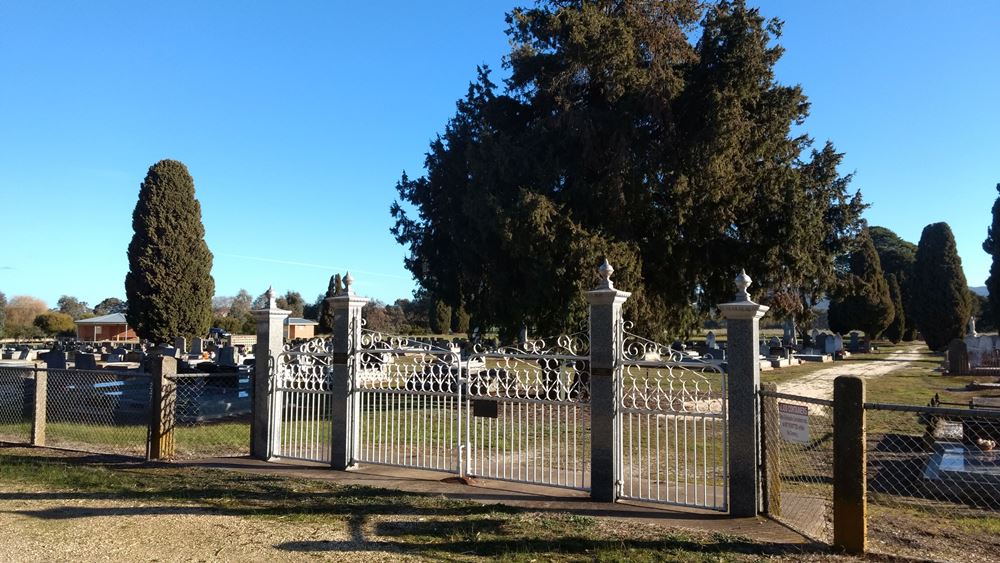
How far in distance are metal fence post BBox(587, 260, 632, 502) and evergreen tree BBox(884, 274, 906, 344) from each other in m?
50.9

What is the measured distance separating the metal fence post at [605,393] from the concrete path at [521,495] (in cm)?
26

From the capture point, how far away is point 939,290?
41.5 meters

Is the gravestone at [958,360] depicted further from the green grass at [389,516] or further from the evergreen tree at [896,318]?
Result: the green grass at [389,516]

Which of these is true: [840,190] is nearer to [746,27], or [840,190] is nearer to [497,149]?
[746,27]

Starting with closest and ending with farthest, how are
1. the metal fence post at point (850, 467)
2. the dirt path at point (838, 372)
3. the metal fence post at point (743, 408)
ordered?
the metal fence post at point (850, 467), the metal fence post at point (743, 408), the dirt path at point (838, 372)

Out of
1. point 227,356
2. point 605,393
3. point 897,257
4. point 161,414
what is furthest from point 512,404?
point 897,257

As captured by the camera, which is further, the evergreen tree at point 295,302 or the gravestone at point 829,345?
the evergreen tree at point 295,302

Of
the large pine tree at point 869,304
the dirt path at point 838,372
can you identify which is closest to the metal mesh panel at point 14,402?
the dirt path at point 838,372

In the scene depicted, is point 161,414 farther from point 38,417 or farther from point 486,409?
point 486,409

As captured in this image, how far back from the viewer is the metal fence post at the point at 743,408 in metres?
6.81

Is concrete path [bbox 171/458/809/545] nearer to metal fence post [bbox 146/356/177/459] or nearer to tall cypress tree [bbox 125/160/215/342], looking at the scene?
metal fence post [bbox 146/356/177/459]

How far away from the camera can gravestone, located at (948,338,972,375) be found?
1054 inches

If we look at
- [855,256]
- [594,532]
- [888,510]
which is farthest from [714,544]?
[855,256]

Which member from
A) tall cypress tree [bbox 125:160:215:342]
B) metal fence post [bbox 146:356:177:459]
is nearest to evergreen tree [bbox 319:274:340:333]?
tall cypress tree [bbox 125:160:215:342]
